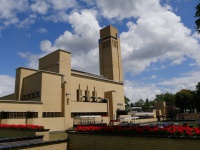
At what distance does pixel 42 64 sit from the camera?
184 feet

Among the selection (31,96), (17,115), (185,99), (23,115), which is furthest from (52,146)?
(185,99)

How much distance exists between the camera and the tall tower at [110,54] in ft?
260

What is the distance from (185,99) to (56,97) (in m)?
67.0

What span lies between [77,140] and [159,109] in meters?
83.1

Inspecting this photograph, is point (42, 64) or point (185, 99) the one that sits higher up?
point (42, 64)

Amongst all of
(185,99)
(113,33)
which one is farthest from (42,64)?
(185,99)

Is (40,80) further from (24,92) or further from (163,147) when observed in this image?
(163,147)

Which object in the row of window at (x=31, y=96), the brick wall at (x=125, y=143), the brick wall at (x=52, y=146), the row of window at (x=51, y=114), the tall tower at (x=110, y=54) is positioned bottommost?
the brick wall at (x=52, y=146)

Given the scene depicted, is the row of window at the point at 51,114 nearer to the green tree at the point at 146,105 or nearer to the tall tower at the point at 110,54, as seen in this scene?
the tall tower at the point at 110,54

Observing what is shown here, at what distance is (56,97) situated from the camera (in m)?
41.4

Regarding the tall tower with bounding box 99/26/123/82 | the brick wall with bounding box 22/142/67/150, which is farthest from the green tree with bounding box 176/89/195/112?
the brick wall with bounding box 22/142/67/150

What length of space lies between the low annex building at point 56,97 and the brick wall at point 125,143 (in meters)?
25.2

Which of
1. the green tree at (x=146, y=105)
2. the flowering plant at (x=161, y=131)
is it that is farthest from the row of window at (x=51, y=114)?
the green tree at (x=146, y=105)

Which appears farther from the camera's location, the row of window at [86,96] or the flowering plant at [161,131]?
the row of window at [86,96]
